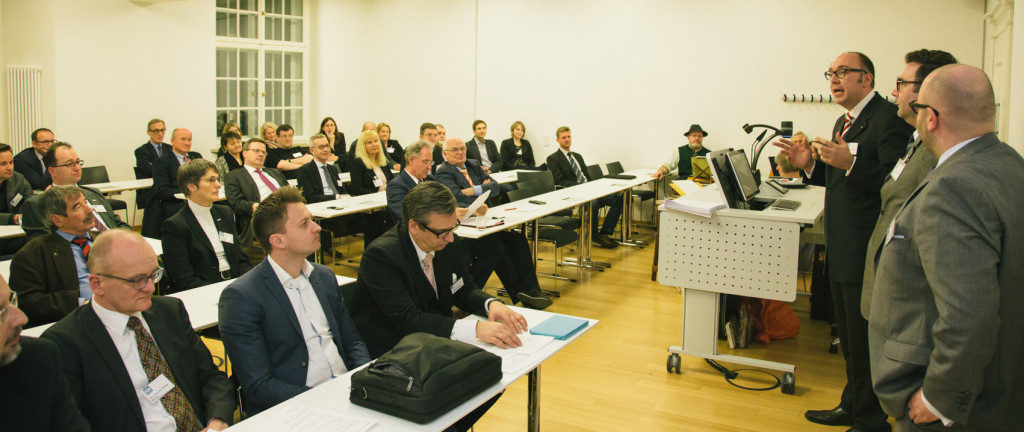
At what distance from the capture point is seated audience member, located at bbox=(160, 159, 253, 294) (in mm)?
3943

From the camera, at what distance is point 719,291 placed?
421cm

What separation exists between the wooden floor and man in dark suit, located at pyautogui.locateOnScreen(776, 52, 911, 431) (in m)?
0.51

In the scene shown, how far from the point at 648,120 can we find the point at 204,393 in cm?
853

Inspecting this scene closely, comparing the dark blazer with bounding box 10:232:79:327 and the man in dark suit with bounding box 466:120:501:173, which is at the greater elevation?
the man in dark suit with bounding box 466:120:501:173

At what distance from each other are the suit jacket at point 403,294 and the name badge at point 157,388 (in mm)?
823

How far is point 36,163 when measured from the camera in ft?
23.3

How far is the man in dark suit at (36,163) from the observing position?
6934 millimetres

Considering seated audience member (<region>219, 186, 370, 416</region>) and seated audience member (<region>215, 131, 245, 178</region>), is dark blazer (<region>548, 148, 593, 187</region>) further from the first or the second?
seated audience member (<region>219, 186, 370, 416</region>)

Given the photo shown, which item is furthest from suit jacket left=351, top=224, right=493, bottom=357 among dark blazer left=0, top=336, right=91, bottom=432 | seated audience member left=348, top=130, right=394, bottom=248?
seated audience member left=348, top=130, right=394, bottom=248

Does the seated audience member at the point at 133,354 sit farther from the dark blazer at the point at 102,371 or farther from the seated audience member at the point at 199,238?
the seated audience member at the point at 199,238

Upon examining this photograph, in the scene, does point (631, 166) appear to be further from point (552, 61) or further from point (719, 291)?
point (719, 291)

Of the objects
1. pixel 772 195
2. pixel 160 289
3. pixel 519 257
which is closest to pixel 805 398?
pixel 772 195

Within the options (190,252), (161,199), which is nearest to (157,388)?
(190,252)

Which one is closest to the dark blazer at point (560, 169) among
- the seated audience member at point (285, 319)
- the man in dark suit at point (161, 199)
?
the man in dark suit at point (161, 199)
